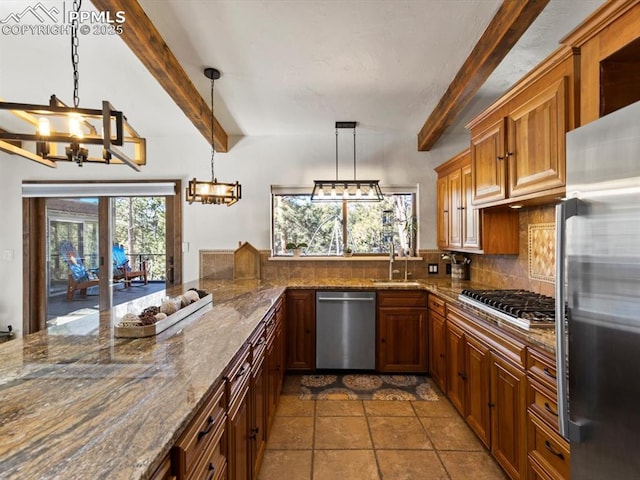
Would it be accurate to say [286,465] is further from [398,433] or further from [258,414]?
[398,433]

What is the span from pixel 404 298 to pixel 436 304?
0.34 meters

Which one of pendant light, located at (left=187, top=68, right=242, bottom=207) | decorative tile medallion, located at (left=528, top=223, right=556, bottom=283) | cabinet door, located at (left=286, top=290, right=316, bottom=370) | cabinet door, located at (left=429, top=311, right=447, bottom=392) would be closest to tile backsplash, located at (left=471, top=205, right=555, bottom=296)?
decorative tile medallion, located at (left=528, top=223, right=556, bottom=283)

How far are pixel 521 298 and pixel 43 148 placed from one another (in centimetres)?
314

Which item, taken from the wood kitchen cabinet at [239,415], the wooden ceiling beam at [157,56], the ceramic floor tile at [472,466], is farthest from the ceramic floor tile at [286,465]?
the wooden ceiling beam at [157,56]

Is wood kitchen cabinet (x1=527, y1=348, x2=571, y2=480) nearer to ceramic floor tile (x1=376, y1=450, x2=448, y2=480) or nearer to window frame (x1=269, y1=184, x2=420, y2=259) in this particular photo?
ceramic floor tile (x1=376, y1=450, x2=448, y2=480)

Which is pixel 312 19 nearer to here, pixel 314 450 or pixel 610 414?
pixel 610 414

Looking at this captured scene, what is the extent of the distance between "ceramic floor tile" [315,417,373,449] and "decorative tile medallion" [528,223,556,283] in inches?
69.0

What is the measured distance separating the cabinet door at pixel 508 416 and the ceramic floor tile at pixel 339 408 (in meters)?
1.03

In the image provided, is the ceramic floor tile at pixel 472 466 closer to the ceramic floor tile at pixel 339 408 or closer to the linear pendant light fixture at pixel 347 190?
the ceramic floor tile at pixel 339 408

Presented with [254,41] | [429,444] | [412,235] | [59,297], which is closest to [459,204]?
[412,235]

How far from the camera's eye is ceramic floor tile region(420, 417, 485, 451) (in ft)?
7.32

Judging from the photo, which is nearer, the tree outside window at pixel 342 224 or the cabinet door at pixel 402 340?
the cabinet door at pixel 402 340

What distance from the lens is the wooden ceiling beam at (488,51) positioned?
1.71 meters

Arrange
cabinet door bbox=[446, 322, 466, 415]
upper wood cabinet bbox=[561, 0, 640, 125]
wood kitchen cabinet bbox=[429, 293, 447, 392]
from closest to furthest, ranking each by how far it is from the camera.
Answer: upper wood cabinet bbox=[561, 0, 640, 125]
cabinet door bbox=[446, 322, 466, 415]
wood kitchen cabinet bbox=[429, 293, 447, 392]
